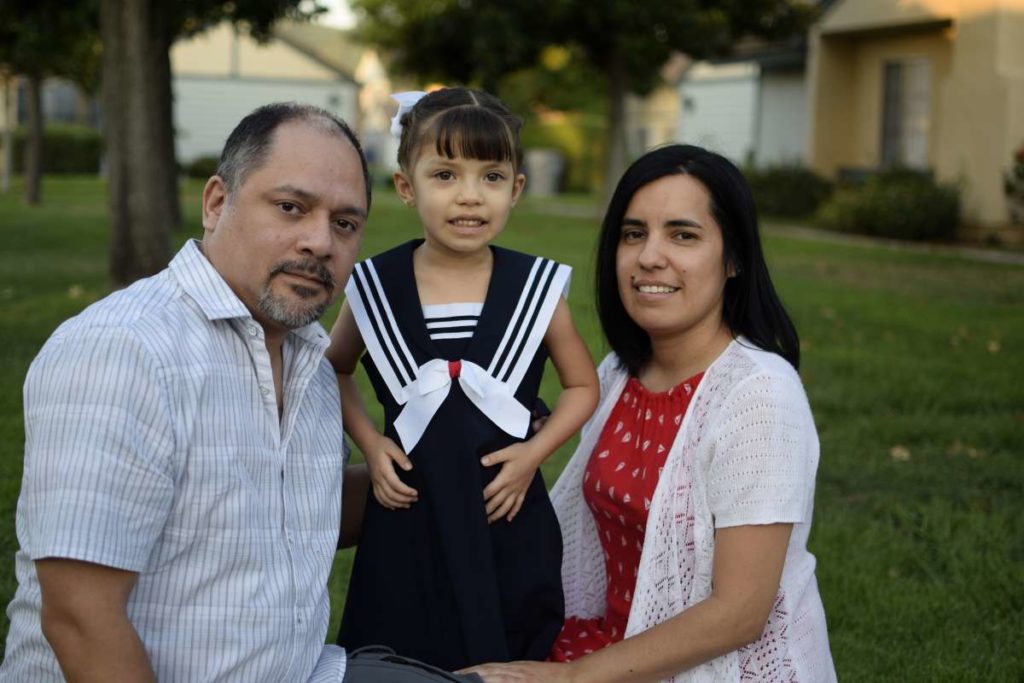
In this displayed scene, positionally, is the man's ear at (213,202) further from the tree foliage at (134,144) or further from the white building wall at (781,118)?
the white building wall at (781,118)

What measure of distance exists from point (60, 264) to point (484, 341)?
12104mm

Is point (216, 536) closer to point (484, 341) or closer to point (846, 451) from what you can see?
point (484, 341)

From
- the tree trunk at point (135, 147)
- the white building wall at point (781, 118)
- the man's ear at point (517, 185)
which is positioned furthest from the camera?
the white building wall at point (781, 118)

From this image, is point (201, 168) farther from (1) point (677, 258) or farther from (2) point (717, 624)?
(2) point (717, 624)

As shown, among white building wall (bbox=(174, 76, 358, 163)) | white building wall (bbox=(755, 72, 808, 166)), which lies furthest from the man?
white building wall (bbox=(174, 76, 358, 163))

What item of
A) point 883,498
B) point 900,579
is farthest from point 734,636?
point 883,498

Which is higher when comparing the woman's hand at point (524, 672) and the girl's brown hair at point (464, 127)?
the girl's brown hair at point (464, 127)

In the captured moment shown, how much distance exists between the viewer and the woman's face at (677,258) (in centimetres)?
292

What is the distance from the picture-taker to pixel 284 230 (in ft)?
8.06

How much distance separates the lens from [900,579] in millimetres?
4934

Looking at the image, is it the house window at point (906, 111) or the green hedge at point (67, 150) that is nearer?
the house window at point (906, 111)

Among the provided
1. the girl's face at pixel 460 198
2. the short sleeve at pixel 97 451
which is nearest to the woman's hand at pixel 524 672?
the short sleeve at pixel 97 451

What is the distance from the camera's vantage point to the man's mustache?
96.8 inches

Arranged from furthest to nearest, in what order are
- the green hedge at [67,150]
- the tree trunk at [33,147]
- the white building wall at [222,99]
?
the white building wall at [222,99]
the green hedge at [67,150]
the tree trunk at [33,147]
